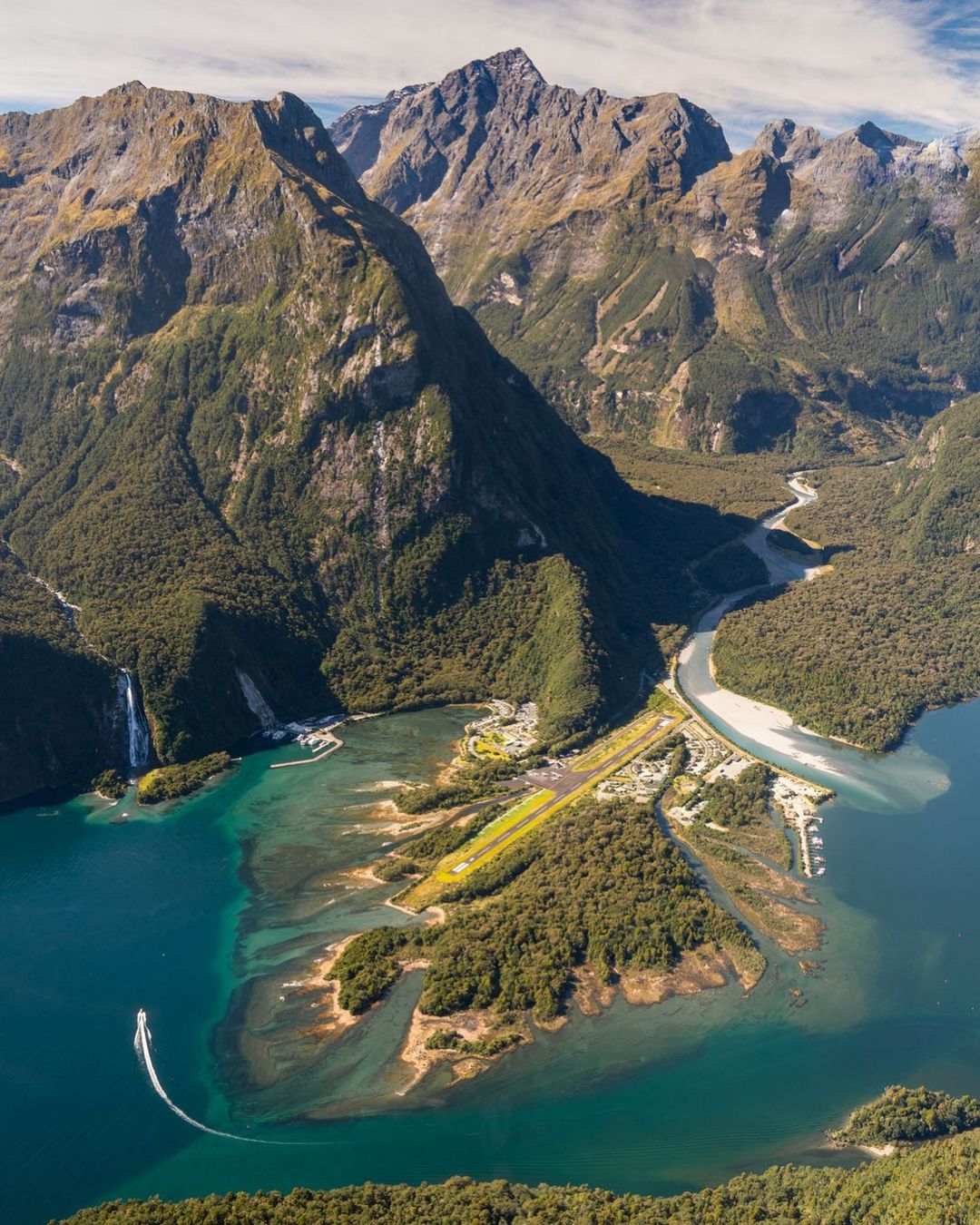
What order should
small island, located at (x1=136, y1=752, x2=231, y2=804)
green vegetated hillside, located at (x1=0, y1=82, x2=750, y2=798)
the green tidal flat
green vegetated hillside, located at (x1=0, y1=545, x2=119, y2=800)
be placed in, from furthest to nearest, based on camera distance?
green vegetated hillside, located at (x1=0, y1=82, x2=750, y2=798), green vegetated hillside, located at (x1=0, y1=545, x2=119, y2=800), small island, located at (x1=136, y1=752, x2=231, y2=804), the green tidal flat

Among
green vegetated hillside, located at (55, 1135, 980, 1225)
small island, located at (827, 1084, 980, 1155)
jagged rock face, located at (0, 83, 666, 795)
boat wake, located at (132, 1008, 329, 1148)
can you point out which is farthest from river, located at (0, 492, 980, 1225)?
jagged rock face, located at (0, 83, 666, 795)

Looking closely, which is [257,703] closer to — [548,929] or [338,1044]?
[548,929]

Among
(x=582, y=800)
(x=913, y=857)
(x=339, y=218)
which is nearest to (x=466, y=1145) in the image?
(x=582, y=800)

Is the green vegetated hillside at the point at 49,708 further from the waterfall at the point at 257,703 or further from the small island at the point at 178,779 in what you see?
the waterfall at the point at 257,703

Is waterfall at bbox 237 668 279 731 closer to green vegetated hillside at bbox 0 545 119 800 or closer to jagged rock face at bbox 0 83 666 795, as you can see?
jagged rock face at bbox 0 83 666 795

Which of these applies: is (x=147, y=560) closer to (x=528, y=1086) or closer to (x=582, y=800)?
(x=582, y=800)

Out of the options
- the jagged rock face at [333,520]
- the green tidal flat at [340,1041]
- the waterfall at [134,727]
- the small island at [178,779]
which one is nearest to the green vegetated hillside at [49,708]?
the waterfall at [134,727]
